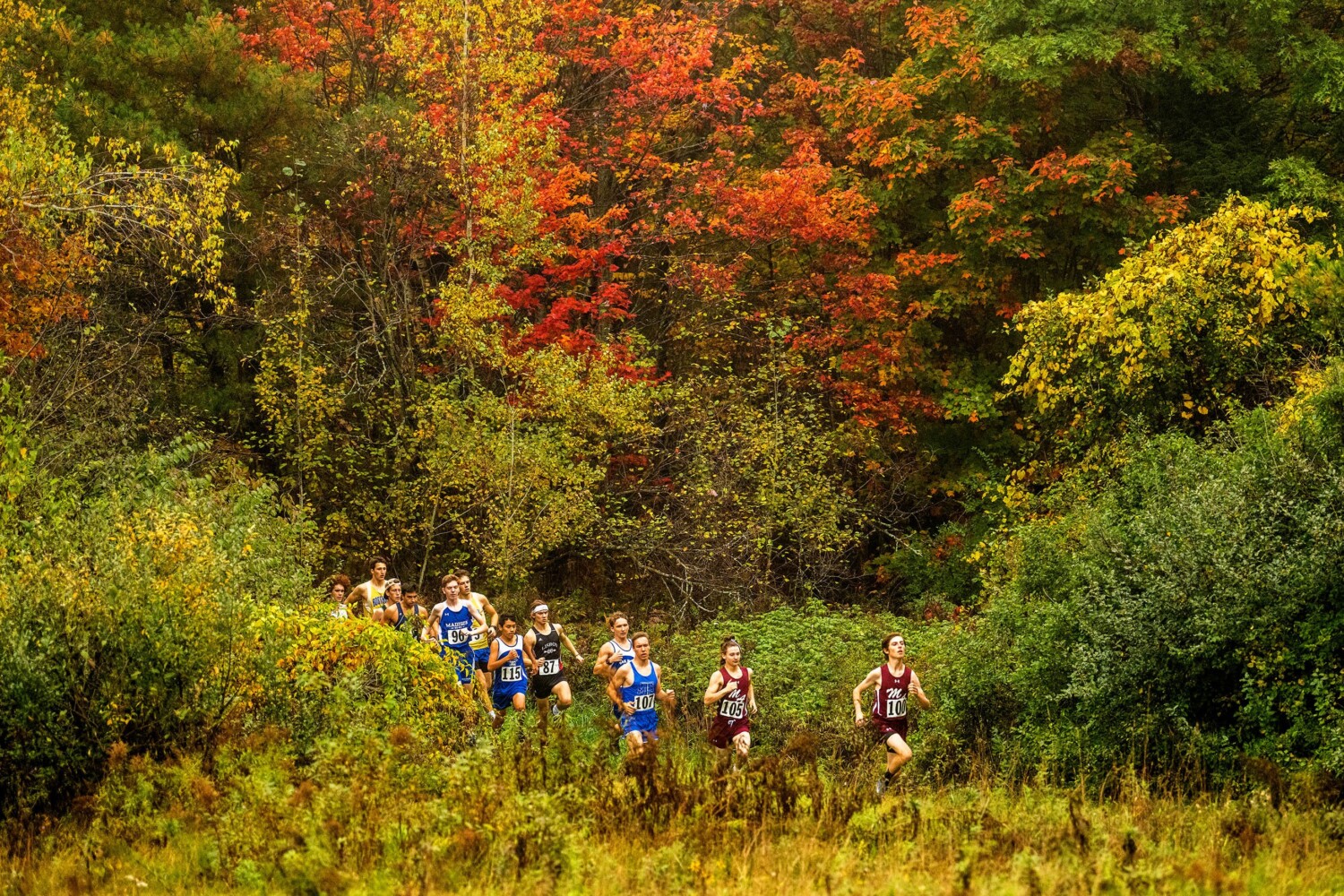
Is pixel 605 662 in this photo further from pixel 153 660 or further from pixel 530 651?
pixel 153 660

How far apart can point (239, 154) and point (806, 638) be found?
40.4 feet

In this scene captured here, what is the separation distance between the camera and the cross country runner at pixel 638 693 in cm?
1420

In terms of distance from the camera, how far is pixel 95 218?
49.6 feet

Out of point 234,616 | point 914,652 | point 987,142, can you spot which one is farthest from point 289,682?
point 987,142

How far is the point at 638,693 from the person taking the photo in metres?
14.3

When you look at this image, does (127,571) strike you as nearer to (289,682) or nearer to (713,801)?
(289,682)

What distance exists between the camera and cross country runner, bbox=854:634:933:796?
13.8 m

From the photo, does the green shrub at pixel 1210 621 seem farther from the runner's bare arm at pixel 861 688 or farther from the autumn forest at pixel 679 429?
the runner's bare arm at pixel 861 688

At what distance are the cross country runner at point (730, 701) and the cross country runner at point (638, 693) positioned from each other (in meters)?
0.47

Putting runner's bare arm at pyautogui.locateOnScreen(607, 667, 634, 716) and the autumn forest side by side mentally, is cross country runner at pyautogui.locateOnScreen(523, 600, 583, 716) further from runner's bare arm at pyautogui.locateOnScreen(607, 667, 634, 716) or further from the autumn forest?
runner's bare arm at pyautogui.locateOnScreen(607, 667, 634, 716)

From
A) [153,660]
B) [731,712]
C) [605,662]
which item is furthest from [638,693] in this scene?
[153,660]

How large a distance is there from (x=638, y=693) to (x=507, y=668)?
226cm

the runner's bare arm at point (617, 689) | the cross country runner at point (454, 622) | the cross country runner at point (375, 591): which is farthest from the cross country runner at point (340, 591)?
the runner's bare arm at point (617, 689)

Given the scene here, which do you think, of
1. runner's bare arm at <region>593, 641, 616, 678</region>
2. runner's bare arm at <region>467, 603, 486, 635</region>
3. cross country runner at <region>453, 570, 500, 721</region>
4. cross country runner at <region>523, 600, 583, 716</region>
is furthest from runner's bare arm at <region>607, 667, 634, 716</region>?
runner's bare arm at <region>467, 603, 486, 635</region>
